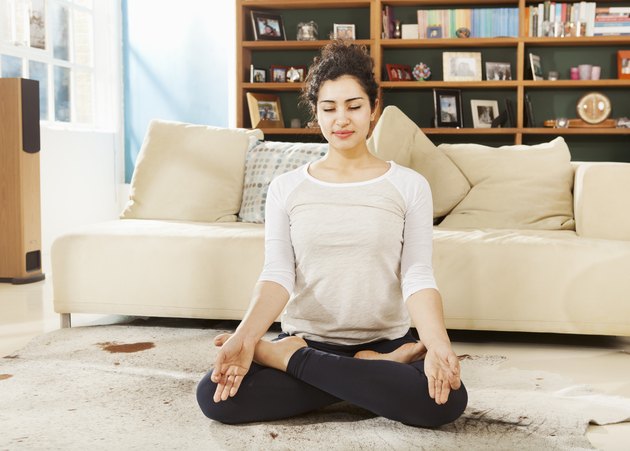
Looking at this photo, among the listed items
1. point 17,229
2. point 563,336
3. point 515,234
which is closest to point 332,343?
point 515,234

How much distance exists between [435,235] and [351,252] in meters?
1.07

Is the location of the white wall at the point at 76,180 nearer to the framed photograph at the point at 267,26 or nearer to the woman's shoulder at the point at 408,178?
the framed photograph at the point at 267,26

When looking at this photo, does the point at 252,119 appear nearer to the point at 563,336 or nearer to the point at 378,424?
the point at 563,336

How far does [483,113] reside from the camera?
578 centimetres

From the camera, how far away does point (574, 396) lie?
2.22m

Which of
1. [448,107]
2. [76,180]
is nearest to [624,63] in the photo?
[448,107]

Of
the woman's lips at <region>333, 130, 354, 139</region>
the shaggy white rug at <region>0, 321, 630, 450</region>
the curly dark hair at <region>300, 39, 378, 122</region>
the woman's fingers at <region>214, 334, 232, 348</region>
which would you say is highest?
the curly dark hair at <region>300, 39, 378, 122</region>

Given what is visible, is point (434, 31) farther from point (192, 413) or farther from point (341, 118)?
point (192, 413)

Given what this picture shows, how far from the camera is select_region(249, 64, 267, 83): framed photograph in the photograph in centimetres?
588

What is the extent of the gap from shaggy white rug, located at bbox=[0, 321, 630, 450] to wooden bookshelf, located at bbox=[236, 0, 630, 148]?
326cm

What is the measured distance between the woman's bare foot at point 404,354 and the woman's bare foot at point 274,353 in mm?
165

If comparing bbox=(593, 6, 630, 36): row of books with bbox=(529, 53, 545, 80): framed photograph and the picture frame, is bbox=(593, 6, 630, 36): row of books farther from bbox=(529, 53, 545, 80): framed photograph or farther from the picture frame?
the picture frame

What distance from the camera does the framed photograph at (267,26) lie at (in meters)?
5.83

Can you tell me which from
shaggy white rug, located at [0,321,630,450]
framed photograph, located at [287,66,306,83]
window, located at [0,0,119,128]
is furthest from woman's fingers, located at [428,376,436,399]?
framed photograph, located at [287,66,306,83]
